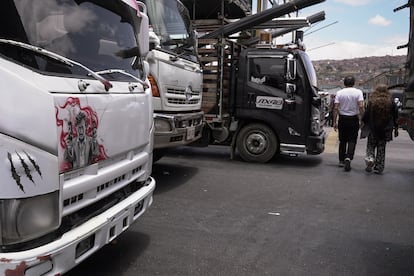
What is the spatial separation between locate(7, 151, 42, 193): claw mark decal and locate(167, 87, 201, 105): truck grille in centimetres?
386

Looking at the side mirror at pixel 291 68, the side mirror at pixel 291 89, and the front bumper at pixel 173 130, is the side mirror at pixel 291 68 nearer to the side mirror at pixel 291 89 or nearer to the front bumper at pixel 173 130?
the side mirror at pixel 291 89

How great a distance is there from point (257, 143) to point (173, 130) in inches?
129

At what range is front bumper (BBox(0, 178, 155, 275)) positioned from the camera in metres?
2.38

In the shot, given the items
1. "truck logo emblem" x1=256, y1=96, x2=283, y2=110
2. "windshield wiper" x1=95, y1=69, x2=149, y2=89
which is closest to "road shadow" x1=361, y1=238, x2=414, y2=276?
"windshield wiper" x1=95, y1=69, x2=149, y2=89

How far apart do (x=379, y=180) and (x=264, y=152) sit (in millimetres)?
2279

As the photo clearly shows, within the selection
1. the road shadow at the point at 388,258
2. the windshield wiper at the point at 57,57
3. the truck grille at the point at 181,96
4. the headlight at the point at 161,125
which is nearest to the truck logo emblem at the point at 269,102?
the truck grille at the point at 181,96

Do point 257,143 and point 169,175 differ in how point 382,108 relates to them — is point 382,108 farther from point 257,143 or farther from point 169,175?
point 169,175

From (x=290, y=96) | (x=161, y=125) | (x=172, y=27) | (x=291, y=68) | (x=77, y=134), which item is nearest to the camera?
(x=77, y=134)

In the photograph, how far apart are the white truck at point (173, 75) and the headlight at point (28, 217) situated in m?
3.20

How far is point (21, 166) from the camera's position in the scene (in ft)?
7.74

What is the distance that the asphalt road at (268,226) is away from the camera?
402 centimetres

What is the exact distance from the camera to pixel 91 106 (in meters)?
2.95

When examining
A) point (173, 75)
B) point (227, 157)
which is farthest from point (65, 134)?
point (227, 157)

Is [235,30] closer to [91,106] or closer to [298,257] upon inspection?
[298,257]
